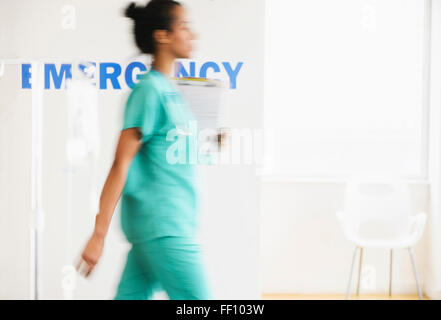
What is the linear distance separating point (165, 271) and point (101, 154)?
2.38 feet

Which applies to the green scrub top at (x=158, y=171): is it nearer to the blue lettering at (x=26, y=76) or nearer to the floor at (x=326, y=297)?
the blue lettering at (x=26, y=76)

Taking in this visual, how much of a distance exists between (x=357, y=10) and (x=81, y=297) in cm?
290

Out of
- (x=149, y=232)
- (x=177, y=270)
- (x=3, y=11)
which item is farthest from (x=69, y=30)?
(x=177, y=270)

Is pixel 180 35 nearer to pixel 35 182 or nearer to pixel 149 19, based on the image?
pixel 149 19

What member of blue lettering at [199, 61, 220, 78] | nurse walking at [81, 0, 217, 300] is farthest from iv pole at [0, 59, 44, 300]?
blue lettering at [199, 61, 220, 78]

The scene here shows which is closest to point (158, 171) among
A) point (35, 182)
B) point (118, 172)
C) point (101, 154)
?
point (118, 172)

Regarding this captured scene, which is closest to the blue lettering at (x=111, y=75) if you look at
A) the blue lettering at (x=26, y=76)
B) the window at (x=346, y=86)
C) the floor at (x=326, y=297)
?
the blue lettering at (x=26, y=76)

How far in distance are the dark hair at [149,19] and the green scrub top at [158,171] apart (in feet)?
0.73

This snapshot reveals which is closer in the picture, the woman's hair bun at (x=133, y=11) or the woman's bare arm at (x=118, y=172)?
the woman's bare arm at (x=118, y=172)

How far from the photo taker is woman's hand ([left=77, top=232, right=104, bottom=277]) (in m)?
2.20

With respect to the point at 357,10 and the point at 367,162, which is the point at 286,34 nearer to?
the point at 357,10

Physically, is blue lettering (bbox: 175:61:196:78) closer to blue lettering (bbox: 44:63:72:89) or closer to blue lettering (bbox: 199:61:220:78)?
blue lettering (bbox: 199:61:220:78)

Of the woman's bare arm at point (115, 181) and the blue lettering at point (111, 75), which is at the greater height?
the blue lettering at point (111, 75)

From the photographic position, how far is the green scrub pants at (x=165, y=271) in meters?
1.91
